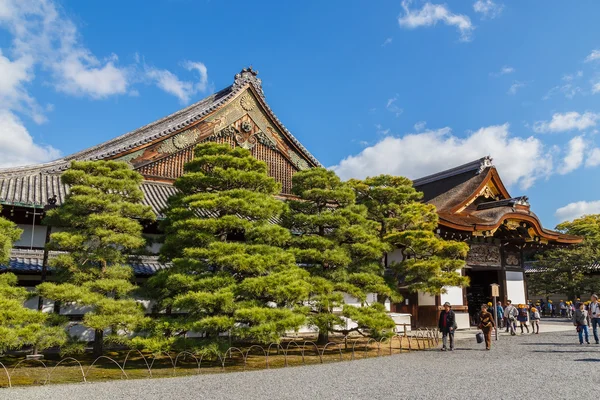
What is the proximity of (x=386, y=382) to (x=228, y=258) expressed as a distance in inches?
183

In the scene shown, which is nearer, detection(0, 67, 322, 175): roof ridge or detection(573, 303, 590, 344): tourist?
detection(573, 303, 590, 344): tourist

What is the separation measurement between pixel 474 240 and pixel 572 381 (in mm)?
13069

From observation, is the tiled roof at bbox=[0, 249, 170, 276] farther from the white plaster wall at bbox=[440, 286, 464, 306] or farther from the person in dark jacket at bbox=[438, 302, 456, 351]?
the white plaster wall at bbox=[440, 286, 464, 306]

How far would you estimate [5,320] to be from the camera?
8.85 m

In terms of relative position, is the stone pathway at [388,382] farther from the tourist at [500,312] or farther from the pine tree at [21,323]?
the tourist at [500,312]

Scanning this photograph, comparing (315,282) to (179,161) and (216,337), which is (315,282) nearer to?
(216,337)

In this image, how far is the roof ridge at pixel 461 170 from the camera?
24312mm

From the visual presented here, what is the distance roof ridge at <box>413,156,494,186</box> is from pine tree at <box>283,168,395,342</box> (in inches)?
493

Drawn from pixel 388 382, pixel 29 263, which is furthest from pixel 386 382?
pixel 29 263

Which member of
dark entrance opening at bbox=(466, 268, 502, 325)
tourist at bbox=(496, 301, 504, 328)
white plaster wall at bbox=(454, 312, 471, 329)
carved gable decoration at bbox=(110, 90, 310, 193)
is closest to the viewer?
carved gable decoration at bbox=(110, 90, 310, 193)

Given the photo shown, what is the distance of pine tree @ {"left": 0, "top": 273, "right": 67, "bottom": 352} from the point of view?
28.8 ft

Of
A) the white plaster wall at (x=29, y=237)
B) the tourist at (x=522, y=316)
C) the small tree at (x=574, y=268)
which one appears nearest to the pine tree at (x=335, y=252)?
the white plaster wall at (x=29, y=237)

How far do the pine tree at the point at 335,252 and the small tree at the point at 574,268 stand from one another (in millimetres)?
20834

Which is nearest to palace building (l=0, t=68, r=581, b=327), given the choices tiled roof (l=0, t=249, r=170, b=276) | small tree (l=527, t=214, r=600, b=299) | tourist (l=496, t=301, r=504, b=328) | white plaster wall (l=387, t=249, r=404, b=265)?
tiled roof (l=0, t=249, r=170, b=276)
